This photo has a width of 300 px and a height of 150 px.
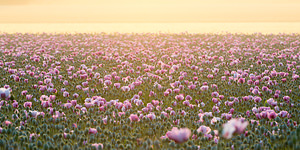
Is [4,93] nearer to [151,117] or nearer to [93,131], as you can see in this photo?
[93,131]

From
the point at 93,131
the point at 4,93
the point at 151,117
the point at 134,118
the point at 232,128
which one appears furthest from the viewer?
the point at 4,93

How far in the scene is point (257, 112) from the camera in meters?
5.83

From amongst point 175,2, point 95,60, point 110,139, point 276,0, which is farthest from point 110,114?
point 276,0

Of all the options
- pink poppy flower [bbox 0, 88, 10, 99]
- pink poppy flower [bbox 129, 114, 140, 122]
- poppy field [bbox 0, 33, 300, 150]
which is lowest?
poppy field [bbox 0, 33, 300, 150]

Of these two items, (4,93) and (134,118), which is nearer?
(134,118)

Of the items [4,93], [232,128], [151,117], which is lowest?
[151,117]

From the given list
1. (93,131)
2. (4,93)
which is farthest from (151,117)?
(4,93)

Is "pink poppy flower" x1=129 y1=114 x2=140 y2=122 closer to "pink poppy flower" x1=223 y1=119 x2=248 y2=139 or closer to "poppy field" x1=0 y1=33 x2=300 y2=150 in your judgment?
"poppy field" x1=0 y1=33 x2=300 y2=150

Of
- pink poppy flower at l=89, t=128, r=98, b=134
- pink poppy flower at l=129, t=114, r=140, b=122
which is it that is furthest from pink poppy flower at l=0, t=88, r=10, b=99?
pink poppy flower at l=129, t=114, r=140, b=122

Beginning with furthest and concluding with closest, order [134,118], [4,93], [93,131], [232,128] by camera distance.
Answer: [4,93] < [134,118] < [93,131] < [232,128]

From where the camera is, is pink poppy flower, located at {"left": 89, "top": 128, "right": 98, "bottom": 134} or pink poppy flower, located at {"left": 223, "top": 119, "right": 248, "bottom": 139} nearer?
pink poppy flower, located at {"left": 223, "top": 119, "right": 248, "bottom": 139}

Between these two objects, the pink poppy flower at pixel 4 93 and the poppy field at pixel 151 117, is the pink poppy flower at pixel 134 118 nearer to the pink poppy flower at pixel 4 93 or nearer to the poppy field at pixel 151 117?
the poppy field at pixel 151 117

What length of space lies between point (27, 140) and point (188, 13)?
50.7 m

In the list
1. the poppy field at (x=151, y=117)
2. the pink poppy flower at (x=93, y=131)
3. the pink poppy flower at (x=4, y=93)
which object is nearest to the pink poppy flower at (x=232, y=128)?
the poppy field at (x=151, y=117)
